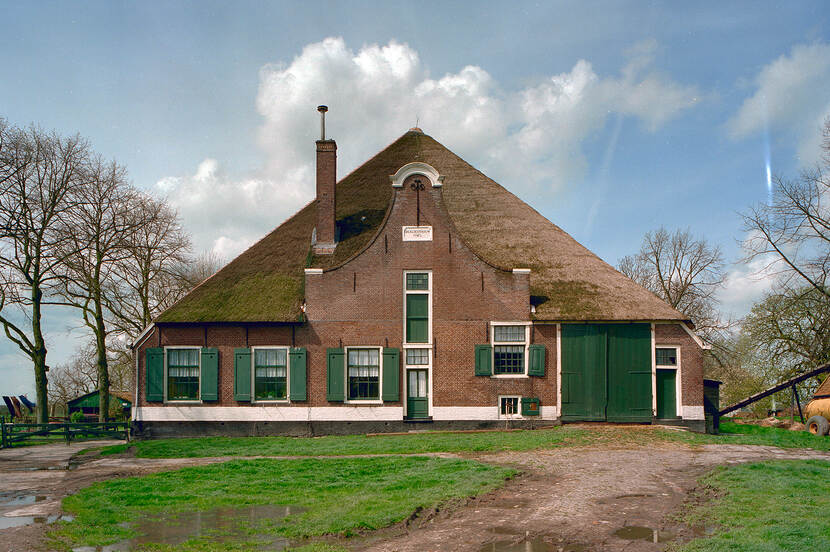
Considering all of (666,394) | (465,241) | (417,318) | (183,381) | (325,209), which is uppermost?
(325,209)

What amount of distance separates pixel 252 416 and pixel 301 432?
1763 mm

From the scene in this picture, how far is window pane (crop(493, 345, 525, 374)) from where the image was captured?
22578 mm

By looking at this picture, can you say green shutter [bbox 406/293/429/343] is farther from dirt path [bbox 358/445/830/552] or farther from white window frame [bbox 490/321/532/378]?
dirt path [bbox 358/445/830/552]

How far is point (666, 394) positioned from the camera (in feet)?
74.3

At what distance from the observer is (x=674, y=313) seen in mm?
22656

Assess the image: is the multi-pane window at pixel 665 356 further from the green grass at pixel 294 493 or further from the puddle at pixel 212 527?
the puddle at pixel 212 527

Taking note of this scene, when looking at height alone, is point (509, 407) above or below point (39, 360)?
below

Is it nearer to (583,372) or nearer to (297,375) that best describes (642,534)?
(583,372)

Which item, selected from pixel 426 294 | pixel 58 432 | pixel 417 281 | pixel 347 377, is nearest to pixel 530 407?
pixel 426 294

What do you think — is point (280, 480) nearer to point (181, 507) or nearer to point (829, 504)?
point (181, 507)

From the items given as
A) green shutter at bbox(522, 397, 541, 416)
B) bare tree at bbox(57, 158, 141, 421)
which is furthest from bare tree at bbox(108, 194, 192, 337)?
green shutter at bbox(522, 397, 541, 416)

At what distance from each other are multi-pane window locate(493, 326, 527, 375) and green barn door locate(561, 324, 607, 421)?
4.70 feet

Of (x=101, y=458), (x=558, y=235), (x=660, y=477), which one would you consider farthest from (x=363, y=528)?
(x=558, y=235)

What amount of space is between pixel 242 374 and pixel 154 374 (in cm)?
311
